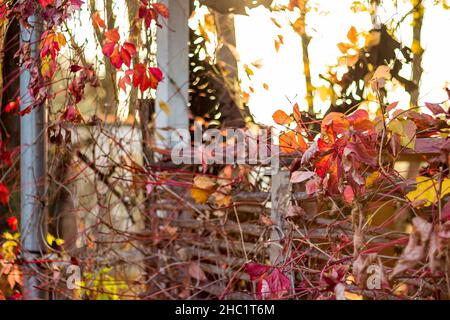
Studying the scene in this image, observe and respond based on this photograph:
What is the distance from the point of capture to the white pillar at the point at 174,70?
4.10 metres

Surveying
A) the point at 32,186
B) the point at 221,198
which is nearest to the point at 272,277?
the point at 221,198

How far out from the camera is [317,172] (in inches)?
81.1

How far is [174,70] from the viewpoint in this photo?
4.15m

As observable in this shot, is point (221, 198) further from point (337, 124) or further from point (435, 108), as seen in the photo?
point (435, 108)

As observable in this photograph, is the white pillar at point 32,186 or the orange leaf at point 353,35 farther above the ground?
the orange leaf at point 353,35

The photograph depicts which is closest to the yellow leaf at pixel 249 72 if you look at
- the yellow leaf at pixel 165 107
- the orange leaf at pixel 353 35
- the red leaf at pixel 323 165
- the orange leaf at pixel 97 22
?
the yellow leaf at pixel 165 107

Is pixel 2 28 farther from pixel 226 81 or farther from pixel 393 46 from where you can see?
pixel 393 46

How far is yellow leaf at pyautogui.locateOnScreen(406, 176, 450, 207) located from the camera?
1981 millimetres

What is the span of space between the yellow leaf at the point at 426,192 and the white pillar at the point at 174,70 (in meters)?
2.18

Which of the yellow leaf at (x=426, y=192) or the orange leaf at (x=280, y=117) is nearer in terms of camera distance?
the yellow leaf at (x=426, y=192)

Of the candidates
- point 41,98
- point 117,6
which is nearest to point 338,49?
point 117,6

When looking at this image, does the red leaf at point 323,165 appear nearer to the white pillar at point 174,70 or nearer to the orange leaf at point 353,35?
the orange leaf at point 353,35

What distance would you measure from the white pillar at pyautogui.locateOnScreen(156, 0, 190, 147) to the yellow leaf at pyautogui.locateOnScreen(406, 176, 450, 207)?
2.18 metres
